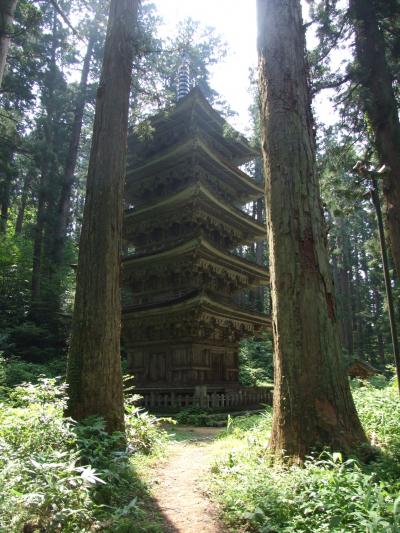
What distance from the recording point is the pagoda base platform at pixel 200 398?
14328mm

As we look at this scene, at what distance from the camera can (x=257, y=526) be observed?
3494 millimetres

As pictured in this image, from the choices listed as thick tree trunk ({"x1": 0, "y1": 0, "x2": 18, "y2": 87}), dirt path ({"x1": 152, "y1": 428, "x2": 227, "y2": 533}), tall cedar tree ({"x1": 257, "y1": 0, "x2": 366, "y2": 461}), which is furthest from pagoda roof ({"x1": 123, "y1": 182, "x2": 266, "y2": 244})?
dirt path ({"x1": 152, "y1": 428, "x2": 227, "y2": 533})

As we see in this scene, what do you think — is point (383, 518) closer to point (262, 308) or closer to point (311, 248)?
point (311, 248)

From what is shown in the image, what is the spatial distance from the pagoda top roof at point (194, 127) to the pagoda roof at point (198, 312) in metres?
6.67

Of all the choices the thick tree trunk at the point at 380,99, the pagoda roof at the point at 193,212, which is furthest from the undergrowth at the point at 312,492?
the pagoda roof at the point at 193,212

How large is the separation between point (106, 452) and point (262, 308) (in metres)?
28.2

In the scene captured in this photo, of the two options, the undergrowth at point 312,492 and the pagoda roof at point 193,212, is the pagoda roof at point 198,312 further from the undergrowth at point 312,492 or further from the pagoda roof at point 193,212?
the undergrowth at point 312,492

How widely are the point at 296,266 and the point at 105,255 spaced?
319 cm

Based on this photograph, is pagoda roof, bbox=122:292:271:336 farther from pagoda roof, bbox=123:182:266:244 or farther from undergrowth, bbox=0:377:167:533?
undergrowth, bbox=0:377:167:533

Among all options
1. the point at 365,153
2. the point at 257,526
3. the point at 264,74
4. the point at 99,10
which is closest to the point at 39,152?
the point at 99,10

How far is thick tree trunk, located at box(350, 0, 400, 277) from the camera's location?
995cm

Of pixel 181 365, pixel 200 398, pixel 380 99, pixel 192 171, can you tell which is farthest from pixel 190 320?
pixel 380 99

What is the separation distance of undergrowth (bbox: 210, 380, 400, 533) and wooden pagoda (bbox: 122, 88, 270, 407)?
9356 millimetres

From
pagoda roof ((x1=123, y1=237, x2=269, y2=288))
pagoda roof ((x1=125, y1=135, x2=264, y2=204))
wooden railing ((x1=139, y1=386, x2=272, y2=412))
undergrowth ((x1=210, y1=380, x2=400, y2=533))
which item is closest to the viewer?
undergrowth ((x1=210, y1=380, x2=400, y2=533))
